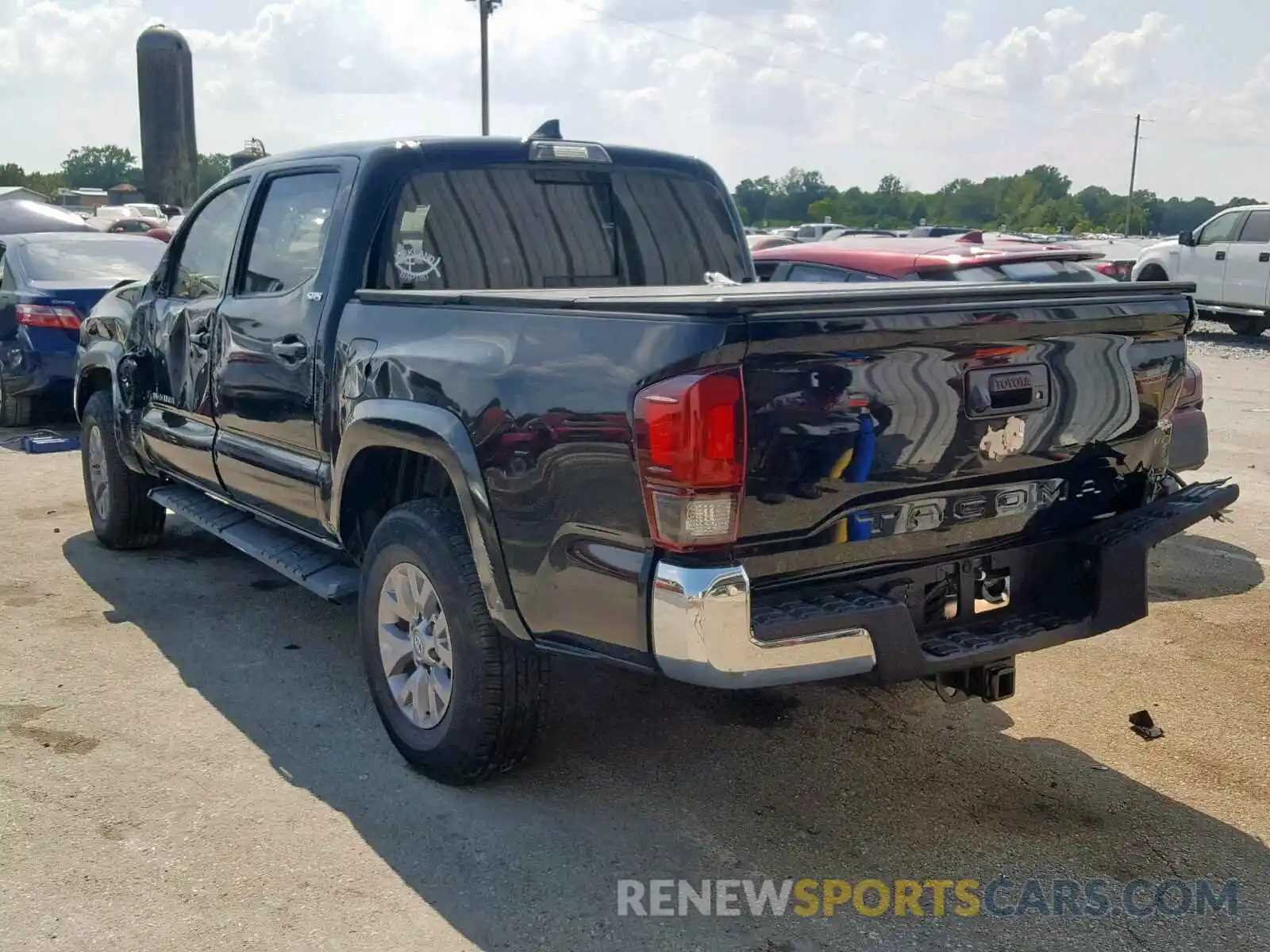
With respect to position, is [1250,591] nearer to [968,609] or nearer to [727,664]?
[968,609]

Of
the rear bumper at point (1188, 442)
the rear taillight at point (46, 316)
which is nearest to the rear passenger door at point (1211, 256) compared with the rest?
the rear bumper at point (1188, 442)

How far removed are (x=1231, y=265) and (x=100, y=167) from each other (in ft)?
440

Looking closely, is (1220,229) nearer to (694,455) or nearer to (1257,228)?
(1257,228)

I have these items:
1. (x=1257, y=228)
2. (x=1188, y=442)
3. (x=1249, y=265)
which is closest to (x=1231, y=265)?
(x=1249, y=265)

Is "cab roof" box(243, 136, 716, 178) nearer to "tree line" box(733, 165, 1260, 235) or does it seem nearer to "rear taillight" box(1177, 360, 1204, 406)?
"rear taillight" box(1177, 360, 1204, 406)

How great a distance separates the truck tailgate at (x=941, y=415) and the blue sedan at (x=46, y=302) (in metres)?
7.82

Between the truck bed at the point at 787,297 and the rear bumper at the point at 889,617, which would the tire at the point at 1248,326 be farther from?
the rear bumper at the point at 889,617

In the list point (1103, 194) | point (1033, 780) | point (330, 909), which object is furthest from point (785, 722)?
point (1103, 194)

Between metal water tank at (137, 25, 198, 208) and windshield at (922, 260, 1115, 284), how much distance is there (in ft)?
134

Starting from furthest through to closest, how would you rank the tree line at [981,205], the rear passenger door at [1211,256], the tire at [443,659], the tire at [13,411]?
the tree line at [981,205]
the rear passenger door at [1211,256]
the tire at [13,411]
the tire at [443,659]

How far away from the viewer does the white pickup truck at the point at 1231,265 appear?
17.6m

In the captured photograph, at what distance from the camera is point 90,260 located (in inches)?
411

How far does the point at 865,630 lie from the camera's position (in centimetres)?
A: 309

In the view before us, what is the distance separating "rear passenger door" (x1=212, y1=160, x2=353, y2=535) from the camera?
4520 millimetres
